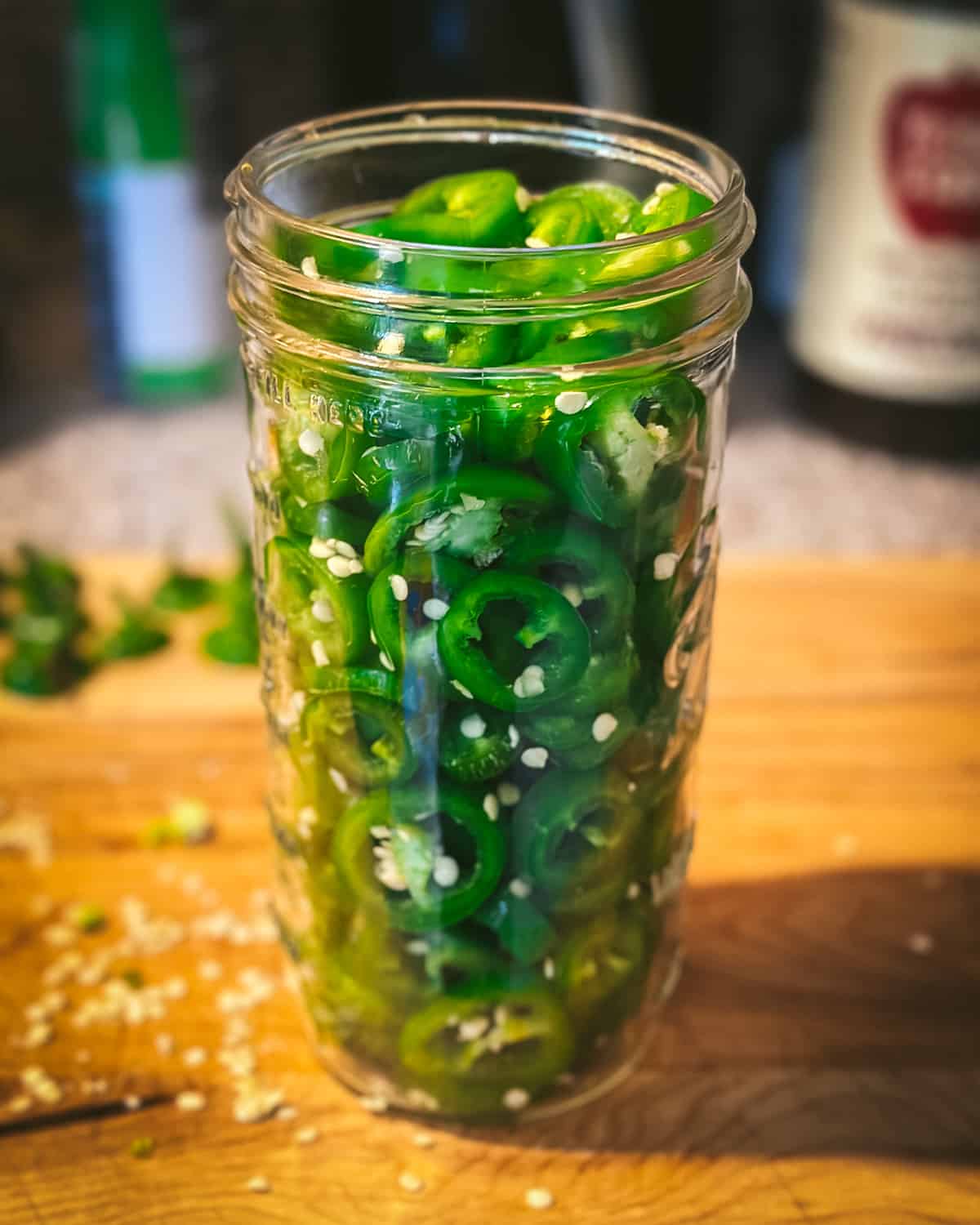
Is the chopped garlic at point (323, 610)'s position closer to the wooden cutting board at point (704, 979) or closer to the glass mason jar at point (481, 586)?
the glass mason jar at point (481, 586)

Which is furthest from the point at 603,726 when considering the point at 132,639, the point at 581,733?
the point at 132,639

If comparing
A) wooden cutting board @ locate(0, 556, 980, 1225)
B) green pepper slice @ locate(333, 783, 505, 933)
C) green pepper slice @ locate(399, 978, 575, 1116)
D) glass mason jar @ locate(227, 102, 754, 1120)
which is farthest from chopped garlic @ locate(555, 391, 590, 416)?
wooden cutting board @ locate(0, 556, 980, 1225)

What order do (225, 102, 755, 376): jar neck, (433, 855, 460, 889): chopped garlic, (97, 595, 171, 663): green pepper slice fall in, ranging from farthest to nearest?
(97, 595, 171, 663): green pepper slice → (433, 855, 460, 889): chopped garlic → (225, 102, 755, 376): jar neck

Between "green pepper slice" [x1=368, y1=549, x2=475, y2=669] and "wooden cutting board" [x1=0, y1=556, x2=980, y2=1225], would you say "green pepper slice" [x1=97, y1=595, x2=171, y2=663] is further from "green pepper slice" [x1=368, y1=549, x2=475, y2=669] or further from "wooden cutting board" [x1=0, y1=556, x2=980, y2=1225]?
"green pepper slice" [x1=368, y1=549, x2=475, y2=669]

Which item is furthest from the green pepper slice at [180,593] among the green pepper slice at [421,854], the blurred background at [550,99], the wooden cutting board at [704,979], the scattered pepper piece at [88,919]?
the green pepper slice at [421,854]

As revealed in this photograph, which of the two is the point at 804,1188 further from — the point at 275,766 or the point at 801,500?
the point at 801,500

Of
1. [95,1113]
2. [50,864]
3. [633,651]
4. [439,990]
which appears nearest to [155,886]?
[50,864]

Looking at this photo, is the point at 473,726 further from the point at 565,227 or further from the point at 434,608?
Result: the point at 565,227
